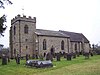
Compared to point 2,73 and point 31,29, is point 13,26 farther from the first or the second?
point 2,73

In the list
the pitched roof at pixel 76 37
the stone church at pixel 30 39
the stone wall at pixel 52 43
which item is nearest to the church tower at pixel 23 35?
→ the stone church at pixel 30 39

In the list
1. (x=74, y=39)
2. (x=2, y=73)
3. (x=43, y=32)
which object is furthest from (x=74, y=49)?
(x=2, y=73)

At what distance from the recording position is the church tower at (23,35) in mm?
53031

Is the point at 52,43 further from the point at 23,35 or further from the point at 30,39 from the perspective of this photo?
the point at 23,35

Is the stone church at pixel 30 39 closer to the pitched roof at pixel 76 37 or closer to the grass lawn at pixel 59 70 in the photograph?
the pitched roof at pixel 76 37

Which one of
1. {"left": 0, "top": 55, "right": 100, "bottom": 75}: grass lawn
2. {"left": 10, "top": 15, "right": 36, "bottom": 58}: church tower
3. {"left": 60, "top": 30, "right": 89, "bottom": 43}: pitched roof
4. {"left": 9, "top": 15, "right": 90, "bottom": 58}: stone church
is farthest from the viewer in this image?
{"left": 60, "top": 30, "right": 89, "bottom": 43}: pitched roof

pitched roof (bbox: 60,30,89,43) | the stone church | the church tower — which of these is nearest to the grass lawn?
the church tower

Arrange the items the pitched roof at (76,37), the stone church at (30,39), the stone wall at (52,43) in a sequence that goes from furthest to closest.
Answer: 1. the pitched roof at (76,37)
2. the stone wall at (52,43)
3. the stone church at (30,39)

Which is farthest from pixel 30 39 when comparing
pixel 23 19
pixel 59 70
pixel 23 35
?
pixel 59 70

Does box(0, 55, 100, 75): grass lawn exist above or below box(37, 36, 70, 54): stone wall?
below

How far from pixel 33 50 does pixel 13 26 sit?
8582 mm

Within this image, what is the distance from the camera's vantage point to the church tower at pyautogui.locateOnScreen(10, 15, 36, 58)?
2088 inches

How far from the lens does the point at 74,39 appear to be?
65.4m

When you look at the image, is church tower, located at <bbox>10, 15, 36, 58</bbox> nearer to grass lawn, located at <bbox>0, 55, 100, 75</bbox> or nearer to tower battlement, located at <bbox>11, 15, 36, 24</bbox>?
tower battlement, located at <bbox>11, 15, 36, 24</bbox>
